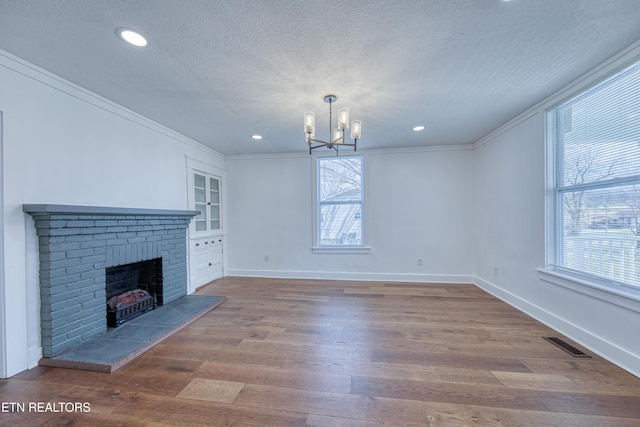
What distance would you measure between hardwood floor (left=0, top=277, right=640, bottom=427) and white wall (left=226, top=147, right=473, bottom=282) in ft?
5.61

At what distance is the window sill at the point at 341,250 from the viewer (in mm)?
4744

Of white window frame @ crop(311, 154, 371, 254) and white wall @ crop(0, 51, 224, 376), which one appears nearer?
white wall @ crop(0, 51, 224, 376)

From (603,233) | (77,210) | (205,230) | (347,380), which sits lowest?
(347,380)

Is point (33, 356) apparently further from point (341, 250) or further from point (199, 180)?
point (341, 250)

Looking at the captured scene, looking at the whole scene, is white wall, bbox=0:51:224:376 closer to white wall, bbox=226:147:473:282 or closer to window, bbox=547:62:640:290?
white wall, bbox=226:147:473:282

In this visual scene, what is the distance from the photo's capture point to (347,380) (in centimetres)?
190

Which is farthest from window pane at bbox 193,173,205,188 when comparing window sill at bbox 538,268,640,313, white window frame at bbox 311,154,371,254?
window sill at bbox 538,268,640,313

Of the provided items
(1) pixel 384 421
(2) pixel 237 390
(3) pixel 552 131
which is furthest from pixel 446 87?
(2) pixel 237 390

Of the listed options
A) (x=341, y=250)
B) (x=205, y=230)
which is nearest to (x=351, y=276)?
(x=341, y=250)

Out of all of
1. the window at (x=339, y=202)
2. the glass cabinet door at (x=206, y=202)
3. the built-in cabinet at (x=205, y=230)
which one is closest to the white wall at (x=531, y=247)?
the window at (x=339, y=202)

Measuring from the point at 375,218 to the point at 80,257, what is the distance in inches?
160

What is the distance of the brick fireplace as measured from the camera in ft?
6.91

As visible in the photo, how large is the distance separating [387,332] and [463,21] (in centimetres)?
270

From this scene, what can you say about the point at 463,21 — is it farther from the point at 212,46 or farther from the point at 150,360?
the point at 150,360
